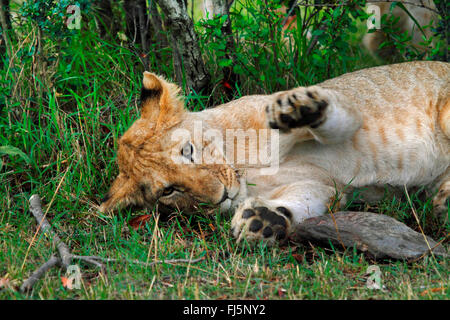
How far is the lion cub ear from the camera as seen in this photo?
12.4 ft

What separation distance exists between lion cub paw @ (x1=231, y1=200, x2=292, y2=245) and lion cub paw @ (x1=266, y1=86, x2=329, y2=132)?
446 millimetres

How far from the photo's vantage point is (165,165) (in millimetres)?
3566

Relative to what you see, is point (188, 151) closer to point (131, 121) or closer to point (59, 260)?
point (59, 260)

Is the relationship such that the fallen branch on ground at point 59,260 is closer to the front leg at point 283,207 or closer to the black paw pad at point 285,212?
the front leg at point 283,207

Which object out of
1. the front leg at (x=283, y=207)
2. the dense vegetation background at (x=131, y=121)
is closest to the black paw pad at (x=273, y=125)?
the front leg at (x=283, y=207)

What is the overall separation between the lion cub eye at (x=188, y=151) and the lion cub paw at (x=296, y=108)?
0.54 meters

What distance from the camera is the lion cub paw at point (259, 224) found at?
3262mm

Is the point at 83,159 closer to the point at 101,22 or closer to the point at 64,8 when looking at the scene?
the point at 64,8

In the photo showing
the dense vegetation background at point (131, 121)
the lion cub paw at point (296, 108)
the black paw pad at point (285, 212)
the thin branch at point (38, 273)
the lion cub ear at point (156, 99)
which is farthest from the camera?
the lion cub ear at point (156, 99)

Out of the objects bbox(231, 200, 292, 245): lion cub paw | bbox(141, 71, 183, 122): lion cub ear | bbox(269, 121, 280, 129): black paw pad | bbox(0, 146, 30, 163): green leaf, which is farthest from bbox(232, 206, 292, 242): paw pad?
bbox(0, 146, 30, 163): green leaf

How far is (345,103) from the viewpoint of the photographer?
3629 millimetres

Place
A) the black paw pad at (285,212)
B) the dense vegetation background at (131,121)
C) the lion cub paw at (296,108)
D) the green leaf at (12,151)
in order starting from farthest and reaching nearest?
the green leaf at (12,151) → the black paw pad at (285,212) → the lion cub paw at (296,108) → the dense vegetation background at (131,121)

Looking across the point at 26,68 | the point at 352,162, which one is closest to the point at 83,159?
the point at 26,68

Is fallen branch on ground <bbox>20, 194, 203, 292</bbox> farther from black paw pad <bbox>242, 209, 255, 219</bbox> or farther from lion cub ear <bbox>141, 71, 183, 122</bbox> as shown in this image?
lion cub ear <bbox>141, 71, 183, 122</bbox>
